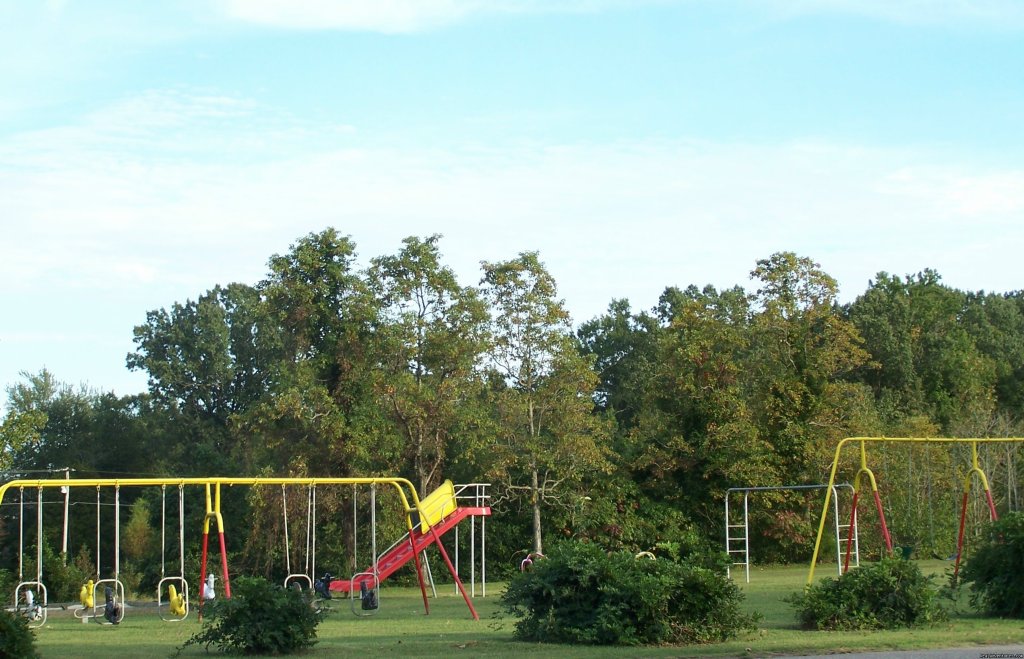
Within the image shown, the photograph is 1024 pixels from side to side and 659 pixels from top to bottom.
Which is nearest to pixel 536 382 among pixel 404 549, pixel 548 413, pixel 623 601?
pixel 548 413

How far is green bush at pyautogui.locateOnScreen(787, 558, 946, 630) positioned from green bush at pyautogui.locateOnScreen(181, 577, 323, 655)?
610 cm

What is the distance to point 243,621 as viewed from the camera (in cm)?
1252

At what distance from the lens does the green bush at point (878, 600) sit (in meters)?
13.8

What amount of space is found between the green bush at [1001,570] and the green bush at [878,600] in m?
1.75

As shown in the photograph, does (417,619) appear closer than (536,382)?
Yes

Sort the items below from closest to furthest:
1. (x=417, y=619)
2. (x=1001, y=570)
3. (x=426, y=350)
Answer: (x=1001, y=570)
(x=417, y=619)
(x=426, y=350)

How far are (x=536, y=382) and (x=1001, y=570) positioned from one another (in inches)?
711

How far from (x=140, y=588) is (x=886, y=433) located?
24.1 meters

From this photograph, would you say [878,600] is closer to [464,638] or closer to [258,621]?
[464,638]

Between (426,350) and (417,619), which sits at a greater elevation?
(426,350)

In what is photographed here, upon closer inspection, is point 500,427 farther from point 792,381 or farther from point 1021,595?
point 1021,595

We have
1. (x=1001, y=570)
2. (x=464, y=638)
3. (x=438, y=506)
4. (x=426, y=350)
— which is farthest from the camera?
(x=426, y=350)

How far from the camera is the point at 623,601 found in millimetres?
12906

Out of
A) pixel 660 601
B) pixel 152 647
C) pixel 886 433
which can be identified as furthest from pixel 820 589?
pixel 886 433
